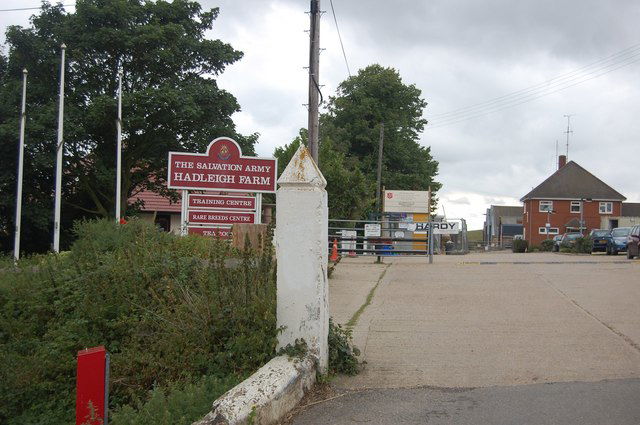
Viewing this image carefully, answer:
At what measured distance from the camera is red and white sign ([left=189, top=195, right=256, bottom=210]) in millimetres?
14297

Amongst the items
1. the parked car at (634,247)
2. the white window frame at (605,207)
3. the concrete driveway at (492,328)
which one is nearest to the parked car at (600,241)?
the parked car at (634,247)

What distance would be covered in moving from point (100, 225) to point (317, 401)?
604 centimetres

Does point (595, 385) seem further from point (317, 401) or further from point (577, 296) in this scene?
point (577, 296)

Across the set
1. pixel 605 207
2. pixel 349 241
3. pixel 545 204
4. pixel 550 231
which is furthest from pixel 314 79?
pixel 605 207

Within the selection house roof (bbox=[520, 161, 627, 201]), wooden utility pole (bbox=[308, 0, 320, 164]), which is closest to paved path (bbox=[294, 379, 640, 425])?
wooden utility pole (bbox=[308, 0, 320, 164])

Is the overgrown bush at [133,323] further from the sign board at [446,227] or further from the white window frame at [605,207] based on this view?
the white window frame at [605,207]

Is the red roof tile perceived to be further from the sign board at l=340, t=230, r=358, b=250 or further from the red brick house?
the red brick house

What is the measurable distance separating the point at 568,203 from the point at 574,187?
2095mm

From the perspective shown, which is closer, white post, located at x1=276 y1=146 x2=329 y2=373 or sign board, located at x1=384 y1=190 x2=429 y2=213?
white post, located at x1=276 y1=146 x2=329 y2=373

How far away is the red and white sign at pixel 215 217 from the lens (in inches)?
561

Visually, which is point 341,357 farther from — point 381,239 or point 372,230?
point 372,230

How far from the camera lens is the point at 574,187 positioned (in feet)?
228

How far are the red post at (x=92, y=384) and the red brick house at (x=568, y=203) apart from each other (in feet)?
222

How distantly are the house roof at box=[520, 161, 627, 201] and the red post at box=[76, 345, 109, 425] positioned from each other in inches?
2737
